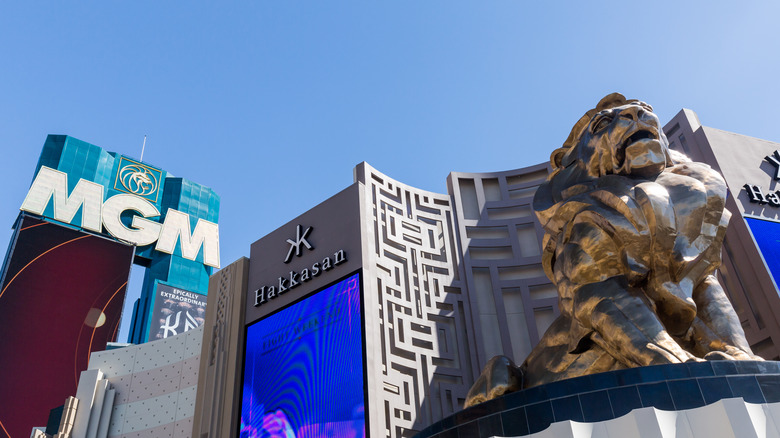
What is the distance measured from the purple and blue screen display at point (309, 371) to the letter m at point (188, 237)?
63.8 ft

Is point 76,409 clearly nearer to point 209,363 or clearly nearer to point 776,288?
point 209,363

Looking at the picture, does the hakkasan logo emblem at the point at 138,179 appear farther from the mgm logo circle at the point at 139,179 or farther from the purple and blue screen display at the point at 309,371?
the purple and blue screen display at the point at 309,371

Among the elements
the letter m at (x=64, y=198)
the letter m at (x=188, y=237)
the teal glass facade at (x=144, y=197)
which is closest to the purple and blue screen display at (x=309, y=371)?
the letter m at (x=64, y=198)

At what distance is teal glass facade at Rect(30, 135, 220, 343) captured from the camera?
28625 millimetres

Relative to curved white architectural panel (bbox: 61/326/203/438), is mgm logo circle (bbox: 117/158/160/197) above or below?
above

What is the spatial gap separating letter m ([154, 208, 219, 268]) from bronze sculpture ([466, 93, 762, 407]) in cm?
2655

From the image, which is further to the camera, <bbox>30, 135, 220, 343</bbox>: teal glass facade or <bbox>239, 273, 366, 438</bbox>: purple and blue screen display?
<bbox>30, 135, 220, 343</bbox>: teal glass facade

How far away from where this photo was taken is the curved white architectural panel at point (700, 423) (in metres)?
4.13

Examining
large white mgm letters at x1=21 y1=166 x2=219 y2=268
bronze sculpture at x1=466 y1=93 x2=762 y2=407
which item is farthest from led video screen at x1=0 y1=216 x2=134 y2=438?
bronze sculpture at x1=466 y1=93 x2=762 y2=407

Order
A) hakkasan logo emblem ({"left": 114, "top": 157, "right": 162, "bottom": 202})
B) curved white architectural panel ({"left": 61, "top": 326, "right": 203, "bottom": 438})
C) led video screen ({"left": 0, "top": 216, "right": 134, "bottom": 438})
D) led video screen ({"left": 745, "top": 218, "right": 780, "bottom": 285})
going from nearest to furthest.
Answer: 1. led video screen ({"left": 745, "top": 218, "right": 780, "bottom": 285})
2. curved white architectural panel ({"left": 61, "top": 326, "right": 203, "bottom": 438})
3. led video screen ({"left": 0, "top": 216, "right": 134, "bottom": 438})
4. hakkasan logo emblem ({"left": 114, "top": 157, "right": 162, "bottom": 202})

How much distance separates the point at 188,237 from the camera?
31.3m

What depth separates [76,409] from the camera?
16.0m

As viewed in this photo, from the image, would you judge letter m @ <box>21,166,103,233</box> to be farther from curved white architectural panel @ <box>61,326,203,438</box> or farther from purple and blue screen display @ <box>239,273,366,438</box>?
purple and blue screen display @ <box>239,273,366,438</box>

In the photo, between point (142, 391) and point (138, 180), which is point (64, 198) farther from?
point (142, 391)
